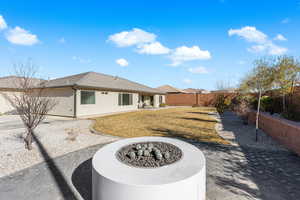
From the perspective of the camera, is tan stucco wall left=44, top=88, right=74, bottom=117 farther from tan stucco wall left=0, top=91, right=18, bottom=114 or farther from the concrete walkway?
the concrete walkway

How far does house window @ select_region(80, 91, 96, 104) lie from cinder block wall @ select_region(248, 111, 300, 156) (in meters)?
12.6

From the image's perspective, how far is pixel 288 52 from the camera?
8078 millimetres

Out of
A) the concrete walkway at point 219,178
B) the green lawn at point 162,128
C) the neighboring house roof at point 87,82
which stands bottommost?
the concrete walkway at point 219,178

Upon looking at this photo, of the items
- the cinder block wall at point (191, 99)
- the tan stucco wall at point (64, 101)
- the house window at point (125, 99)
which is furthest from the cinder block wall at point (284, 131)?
the cinder block wall at point (191, 99)

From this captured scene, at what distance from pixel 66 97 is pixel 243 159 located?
1293 centimetres

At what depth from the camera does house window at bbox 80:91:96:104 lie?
12156mm

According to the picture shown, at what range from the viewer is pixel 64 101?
12336 mm

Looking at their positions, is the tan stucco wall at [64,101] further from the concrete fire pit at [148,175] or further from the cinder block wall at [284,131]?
the cinder block wall at [284,131]

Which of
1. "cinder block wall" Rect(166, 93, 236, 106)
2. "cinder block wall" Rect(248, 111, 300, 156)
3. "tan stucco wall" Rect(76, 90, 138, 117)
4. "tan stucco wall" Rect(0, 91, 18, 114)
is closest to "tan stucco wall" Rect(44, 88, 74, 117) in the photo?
"tan stucco wall" Rect(76, 90, 138, 117)

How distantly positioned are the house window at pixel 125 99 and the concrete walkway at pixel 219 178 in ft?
38.0

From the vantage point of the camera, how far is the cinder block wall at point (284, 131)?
466cm

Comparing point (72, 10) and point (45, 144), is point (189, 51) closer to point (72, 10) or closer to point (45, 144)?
point (72, 10)

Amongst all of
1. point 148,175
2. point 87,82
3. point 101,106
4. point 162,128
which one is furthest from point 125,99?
point 148,175

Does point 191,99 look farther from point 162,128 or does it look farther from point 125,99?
point 162,128
